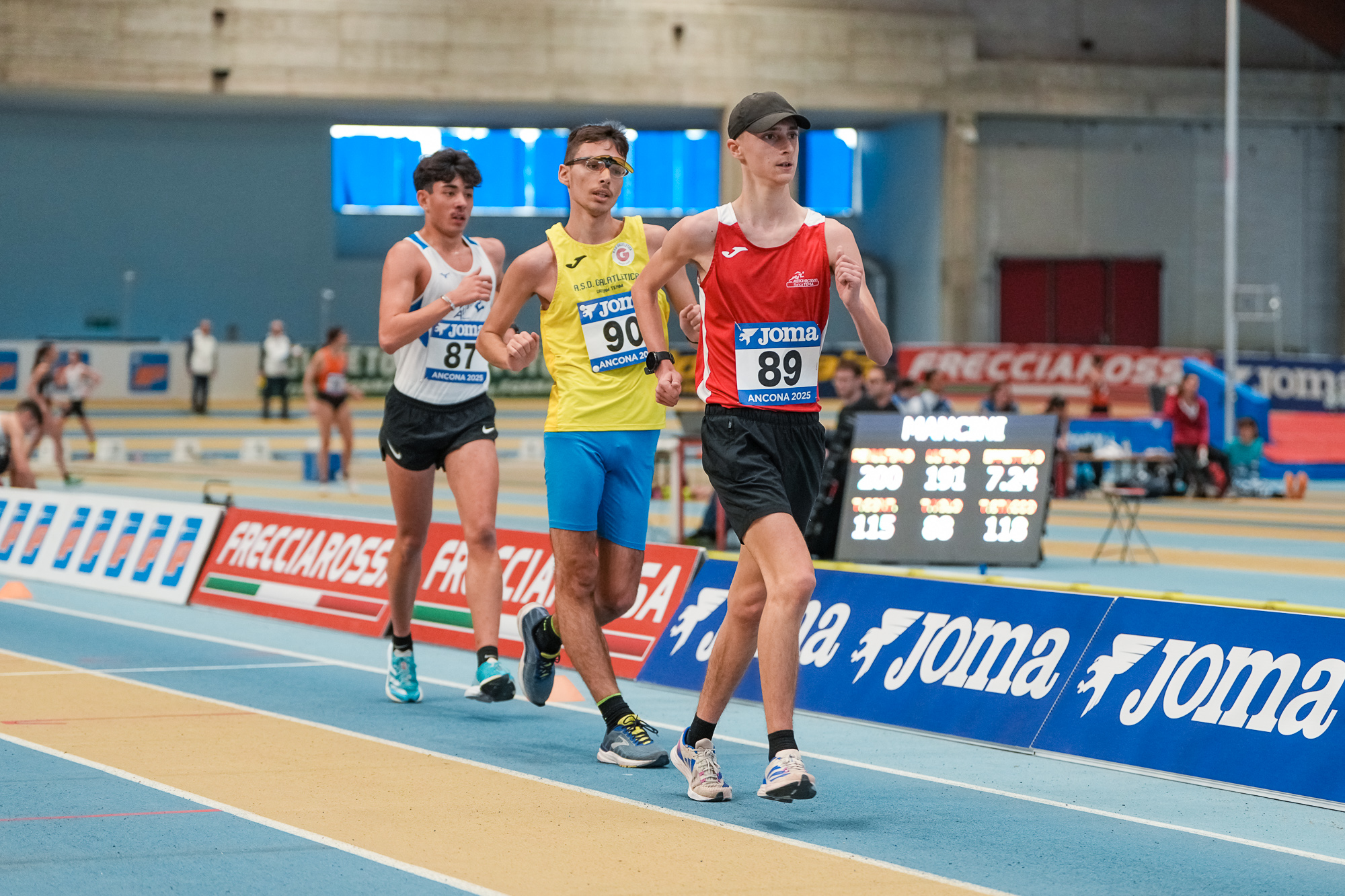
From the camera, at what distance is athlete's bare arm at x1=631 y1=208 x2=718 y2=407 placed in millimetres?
5719

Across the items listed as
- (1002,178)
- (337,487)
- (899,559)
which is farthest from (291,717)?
(1002,178)

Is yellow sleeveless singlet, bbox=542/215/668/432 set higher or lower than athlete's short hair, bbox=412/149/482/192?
lower

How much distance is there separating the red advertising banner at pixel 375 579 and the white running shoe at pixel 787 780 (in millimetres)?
3298

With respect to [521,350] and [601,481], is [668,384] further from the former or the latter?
[521,350]

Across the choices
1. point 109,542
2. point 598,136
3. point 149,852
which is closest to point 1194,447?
point 109,542

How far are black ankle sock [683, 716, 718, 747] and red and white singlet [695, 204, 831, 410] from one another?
1.06 metres

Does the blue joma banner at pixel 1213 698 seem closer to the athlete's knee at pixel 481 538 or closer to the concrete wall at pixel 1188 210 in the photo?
the athlete's knee at pixel 481 538

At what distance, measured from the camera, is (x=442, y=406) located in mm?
7812

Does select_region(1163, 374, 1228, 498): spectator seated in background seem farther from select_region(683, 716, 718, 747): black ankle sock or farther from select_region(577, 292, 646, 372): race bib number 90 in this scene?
select_region(683, 716, 718, 747): black ankle sock

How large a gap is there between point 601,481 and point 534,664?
89cm

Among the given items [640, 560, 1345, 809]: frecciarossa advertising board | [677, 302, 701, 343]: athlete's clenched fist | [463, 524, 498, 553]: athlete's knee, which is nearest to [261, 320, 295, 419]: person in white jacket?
[463, 524, 498, 553]: athlete's knee

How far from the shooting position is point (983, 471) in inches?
526

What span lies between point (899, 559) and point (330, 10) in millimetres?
29546

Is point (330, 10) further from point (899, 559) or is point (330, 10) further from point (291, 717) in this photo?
point (291, 717)
